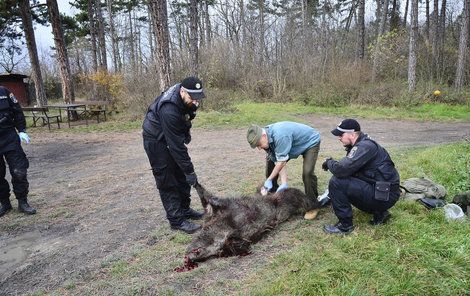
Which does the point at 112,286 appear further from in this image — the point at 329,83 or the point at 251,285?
the point at 329,83

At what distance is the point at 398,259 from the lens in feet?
9.98

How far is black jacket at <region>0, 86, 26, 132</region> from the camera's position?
4.68 meters

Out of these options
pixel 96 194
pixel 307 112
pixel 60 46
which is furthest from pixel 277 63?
pixel 96 194

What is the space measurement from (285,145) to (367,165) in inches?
34.7

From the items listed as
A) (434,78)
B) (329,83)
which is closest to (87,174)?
(329,83)

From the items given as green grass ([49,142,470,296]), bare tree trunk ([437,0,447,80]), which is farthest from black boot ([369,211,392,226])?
bare tree trunk ([437,0,447,80])

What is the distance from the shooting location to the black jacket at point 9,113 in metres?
4.68

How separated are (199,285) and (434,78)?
62.1 feet

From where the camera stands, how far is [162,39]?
11719 mm

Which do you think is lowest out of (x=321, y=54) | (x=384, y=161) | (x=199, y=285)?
(x=199, y=285)

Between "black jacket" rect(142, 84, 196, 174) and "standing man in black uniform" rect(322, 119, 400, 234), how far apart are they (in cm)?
154

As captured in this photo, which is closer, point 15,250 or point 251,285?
point 251,285

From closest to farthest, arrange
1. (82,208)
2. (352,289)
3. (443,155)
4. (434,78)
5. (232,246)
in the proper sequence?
1. (352,289)
2. (232,246)
3. (82,208)
4. (443,155)
5. (434,78)

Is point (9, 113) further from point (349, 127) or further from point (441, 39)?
point (441, 39)
